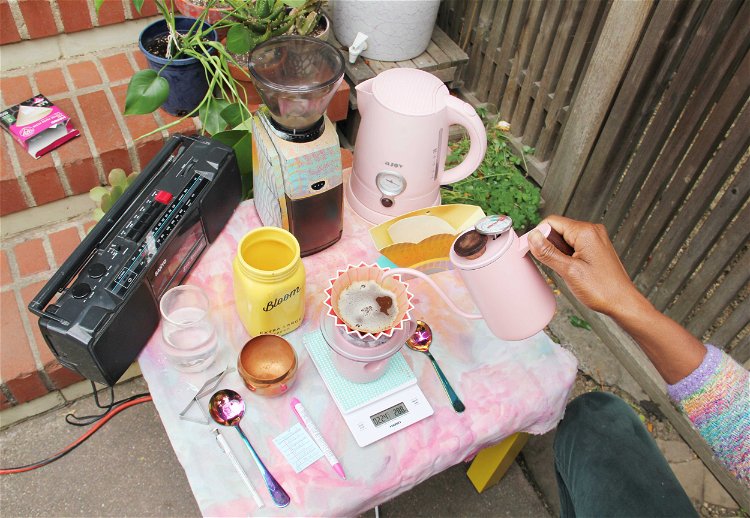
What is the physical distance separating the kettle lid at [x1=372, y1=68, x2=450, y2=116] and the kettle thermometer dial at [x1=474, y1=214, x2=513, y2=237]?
0.33m

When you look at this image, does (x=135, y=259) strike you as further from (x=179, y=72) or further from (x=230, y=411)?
(x=179, y=72)

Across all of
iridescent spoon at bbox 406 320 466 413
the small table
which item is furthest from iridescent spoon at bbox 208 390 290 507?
iridescent spoon at bbox 406 320 466 413

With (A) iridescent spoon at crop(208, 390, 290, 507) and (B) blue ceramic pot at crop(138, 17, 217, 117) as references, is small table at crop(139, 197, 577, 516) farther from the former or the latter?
(B) blue ceramic pot at crop(138, 17, 217, 117)

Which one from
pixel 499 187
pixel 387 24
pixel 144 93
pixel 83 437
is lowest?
pixel 83 437

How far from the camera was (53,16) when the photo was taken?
1.88 m

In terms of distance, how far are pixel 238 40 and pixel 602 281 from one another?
998mm

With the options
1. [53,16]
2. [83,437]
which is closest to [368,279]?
[83,437]

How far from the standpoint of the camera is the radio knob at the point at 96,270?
104 cm

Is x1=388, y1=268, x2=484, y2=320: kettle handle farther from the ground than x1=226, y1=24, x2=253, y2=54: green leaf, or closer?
closer

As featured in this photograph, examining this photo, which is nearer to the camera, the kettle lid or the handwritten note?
the handwritten note

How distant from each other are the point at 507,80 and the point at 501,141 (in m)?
0.24

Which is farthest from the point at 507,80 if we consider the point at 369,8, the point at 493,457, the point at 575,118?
the point at 493,457

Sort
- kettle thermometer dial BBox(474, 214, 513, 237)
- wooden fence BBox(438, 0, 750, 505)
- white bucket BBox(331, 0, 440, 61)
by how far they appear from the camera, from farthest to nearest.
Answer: white bucket BBox(331, 0, 440, 61), wooden fence BBox(438, 0, 750, 505), kettle thermometer dial BBox(474, 214, 513, 237)

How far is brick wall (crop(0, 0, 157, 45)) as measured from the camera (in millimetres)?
1807
